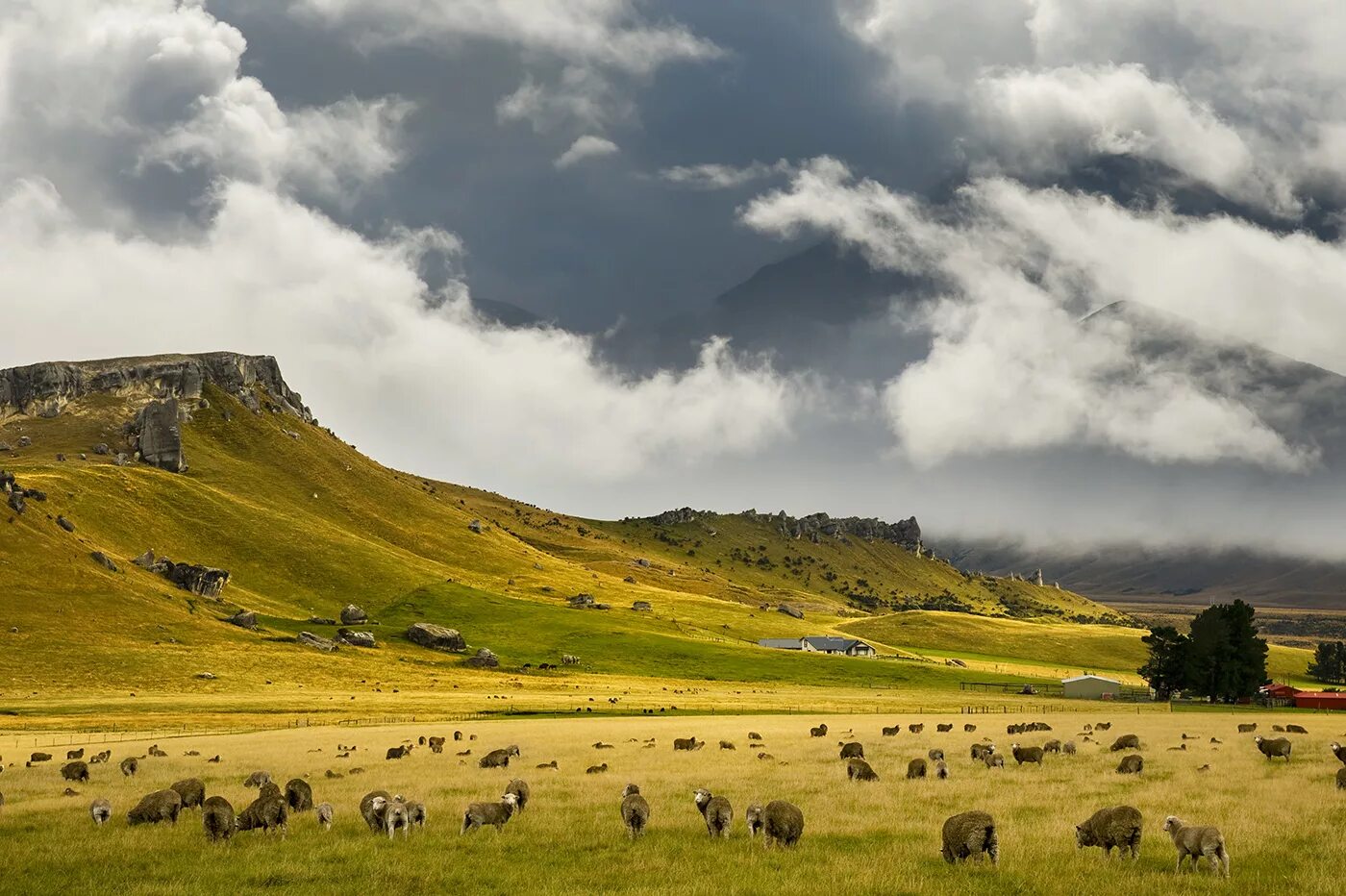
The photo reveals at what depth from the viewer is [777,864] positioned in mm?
→ 20094

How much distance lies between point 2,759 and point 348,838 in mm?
36347

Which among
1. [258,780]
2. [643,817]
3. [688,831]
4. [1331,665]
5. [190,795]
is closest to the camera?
[643,817]

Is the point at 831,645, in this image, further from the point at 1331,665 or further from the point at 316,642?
the point at 316,642

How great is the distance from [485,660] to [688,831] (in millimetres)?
131782

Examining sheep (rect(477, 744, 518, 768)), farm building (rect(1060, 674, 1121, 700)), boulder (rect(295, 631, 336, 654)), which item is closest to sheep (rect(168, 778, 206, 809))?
sheep (rect(477, 744, 518, 768))

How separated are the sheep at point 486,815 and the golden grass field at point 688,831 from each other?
0.51 metres

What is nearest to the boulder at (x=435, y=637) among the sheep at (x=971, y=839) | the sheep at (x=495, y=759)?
the sheep at (x=495, y=759)

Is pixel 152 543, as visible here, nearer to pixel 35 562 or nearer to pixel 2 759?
pixel 35 562

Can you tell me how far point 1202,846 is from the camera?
18.9 meters

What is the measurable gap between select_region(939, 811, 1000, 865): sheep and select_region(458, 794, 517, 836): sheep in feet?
39.2

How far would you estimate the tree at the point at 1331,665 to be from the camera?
7195 inches

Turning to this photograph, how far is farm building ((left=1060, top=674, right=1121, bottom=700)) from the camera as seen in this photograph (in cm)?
12975

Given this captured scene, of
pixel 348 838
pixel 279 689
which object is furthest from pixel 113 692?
pixel 348 838

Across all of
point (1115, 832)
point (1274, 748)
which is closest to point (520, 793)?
point (1115, 832)
